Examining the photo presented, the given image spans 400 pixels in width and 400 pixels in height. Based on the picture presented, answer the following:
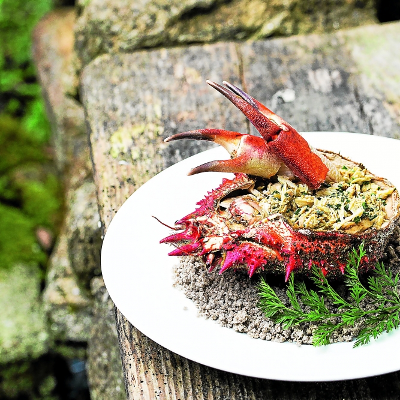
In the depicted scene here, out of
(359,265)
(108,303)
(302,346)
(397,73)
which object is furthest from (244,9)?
(302,346)

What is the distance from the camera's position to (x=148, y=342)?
173 centimetres

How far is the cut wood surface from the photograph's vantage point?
254 centimetres

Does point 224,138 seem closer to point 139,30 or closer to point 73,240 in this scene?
point 73,240

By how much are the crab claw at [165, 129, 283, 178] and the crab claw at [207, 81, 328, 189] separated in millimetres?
29

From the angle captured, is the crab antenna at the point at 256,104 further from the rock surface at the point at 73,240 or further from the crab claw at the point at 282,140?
the rock surface at the point at 73,240

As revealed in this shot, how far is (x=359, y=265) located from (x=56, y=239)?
329 centimetres

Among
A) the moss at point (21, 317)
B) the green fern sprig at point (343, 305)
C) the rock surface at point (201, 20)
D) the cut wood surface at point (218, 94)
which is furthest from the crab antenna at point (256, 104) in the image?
the moss at point (21, 317)

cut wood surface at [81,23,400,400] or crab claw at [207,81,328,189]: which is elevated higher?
crab claw at [207,81,328,189]

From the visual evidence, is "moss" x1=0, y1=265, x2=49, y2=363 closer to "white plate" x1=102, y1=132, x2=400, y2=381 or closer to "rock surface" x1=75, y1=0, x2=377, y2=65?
"rock surface" x1=75, y1=0, x2=377, y2=65

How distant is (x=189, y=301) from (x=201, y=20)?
239 cm

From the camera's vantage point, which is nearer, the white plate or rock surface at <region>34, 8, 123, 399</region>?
the white plate

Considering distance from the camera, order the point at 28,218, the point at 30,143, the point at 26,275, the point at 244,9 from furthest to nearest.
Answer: the point at 30,143
the point at 28,218
the point at 26,275
the point at 244,9

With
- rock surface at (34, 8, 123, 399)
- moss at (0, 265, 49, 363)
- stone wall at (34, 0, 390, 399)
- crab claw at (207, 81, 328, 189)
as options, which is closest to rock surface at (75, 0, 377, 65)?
stone wall at (34, 0, 390, 399)

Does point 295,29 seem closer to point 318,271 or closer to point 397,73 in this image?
point 397,73
